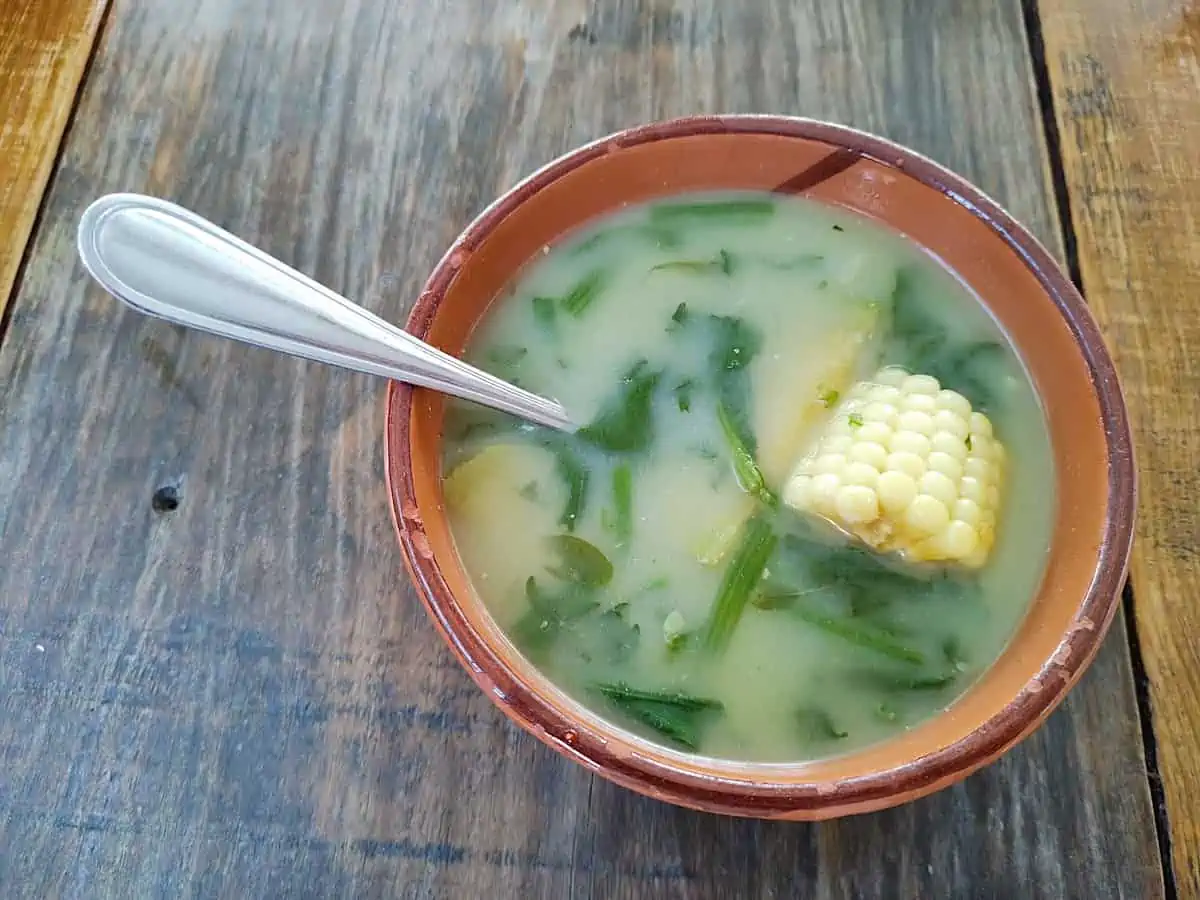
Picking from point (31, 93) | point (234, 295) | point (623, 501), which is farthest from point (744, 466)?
point (31, 93)

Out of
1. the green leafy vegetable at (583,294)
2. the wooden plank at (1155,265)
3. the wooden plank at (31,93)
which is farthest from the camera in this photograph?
the wooden plank at (31,93)

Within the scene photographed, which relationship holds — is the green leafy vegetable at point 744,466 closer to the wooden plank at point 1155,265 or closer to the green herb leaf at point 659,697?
the green herb leaf at point 659,697

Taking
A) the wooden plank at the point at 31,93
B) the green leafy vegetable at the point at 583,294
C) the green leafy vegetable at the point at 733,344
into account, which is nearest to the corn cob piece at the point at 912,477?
the green leafy vegetable at the point at 733,344

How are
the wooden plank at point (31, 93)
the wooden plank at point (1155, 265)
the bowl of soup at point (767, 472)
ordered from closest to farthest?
the bowl of soup at point (767, 472) < the wooden plank at point (1155, 265) < the wooden plank at point (31, 93)

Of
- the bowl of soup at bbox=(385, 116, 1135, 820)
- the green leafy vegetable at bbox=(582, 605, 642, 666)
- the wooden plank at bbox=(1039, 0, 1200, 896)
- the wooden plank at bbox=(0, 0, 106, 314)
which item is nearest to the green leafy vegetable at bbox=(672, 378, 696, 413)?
the bowl of soup at bbox=(385, 116, 1135, 820)

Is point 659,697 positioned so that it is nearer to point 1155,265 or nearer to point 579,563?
point 579,563

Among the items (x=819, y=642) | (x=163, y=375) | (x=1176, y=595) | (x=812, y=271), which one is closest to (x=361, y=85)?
(x=163, y=375)

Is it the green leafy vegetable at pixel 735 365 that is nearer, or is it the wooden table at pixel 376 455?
the wooden table at pixel 376 455
